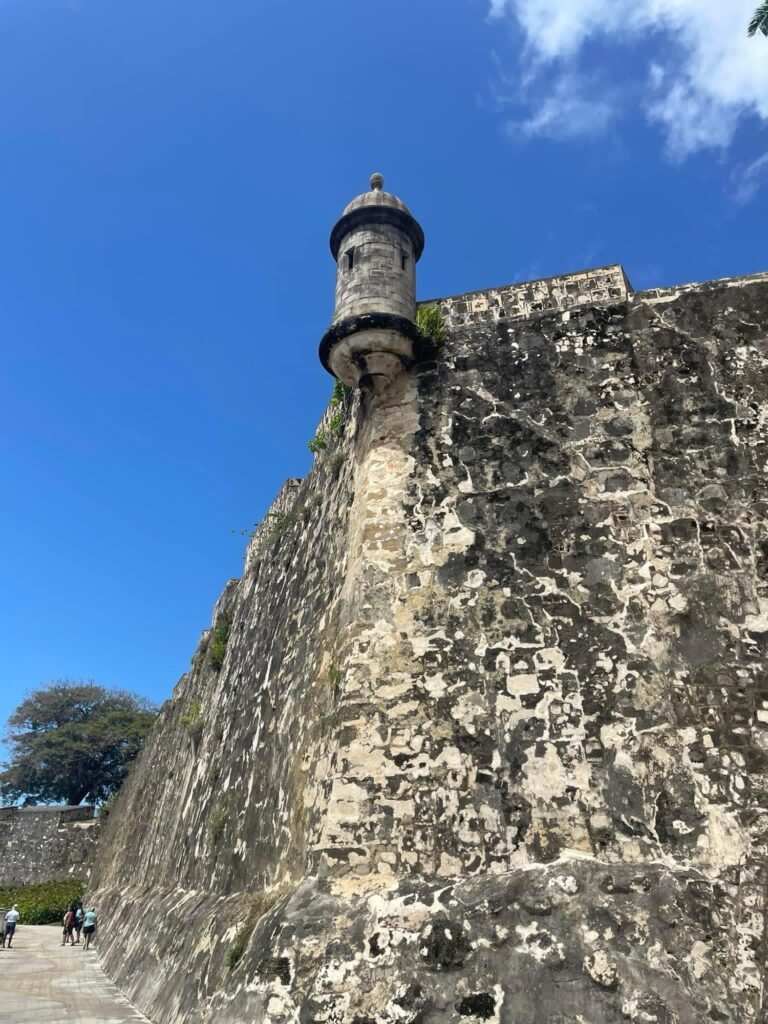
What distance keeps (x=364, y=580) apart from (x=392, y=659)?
84cm

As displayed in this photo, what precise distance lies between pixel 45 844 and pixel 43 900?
6864 millimetres

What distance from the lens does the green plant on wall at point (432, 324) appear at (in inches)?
320

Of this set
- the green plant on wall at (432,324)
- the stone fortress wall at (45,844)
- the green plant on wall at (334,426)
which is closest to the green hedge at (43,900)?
the stone fortress wall at (45,844)

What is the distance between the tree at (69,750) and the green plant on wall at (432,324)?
44.8 meters

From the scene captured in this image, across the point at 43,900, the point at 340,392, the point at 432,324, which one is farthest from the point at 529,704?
the point at 43,900

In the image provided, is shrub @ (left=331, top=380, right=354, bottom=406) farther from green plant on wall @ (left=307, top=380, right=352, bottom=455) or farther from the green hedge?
the green hedge

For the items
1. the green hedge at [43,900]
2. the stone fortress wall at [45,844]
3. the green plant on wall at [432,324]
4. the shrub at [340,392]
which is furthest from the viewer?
the stone fortress wall at [45,844]

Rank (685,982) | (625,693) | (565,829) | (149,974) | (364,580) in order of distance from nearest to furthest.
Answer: (685,982) → (565,829) → (625,693) → (364,580) → (149,974)

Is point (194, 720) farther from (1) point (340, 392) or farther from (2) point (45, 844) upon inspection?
(2) point (45, 844)

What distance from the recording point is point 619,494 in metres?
6.92

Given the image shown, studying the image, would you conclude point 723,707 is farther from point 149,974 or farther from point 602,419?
point 149,974

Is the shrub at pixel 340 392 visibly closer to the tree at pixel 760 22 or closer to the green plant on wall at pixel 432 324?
the green plant on wall at pixel 432 324

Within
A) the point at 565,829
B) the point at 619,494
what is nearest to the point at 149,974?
the point at 565,829

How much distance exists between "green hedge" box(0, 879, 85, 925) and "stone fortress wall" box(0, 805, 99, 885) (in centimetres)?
211
